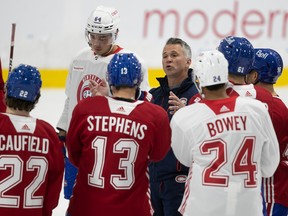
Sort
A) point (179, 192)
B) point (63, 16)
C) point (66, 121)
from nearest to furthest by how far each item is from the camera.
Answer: point (179, 192) < point (66, 121) < point (63, 16)

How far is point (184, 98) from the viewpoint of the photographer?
4363 millimetres

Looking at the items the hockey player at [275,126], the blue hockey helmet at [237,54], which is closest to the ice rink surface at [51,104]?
the hockey player at [275,126]

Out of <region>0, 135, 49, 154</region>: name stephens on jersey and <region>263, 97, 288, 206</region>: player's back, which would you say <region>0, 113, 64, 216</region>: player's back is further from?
<region>263, 97, 288, 206</region>: player's back

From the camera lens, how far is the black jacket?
427 cm

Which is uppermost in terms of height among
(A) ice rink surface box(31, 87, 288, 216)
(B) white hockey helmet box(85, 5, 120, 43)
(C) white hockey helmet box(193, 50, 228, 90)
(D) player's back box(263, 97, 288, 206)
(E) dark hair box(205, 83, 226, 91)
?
(B) white hockey helmet box(85, 5, 120, 43)

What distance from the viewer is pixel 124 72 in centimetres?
340

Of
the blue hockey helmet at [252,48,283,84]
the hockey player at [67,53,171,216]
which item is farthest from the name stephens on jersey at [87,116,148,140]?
the blue hockey helmet at [252,48,283,84]

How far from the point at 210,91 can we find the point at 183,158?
316 mm

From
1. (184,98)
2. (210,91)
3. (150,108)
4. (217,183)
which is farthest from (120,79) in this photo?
(184,98)

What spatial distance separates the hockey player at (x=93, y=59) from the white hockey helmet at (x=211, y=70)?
0.99 m

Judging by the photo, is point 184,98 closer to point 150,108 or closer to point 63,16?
point 150,108

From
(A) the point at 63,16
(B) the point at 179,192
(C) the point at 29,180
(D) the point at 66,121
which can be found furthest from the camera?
(A) the point at 63,16

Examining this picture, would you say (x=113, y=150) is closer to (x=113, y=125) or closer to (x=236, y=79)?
(x=113, y=125)

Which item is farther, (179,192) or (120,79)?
(179,192)
